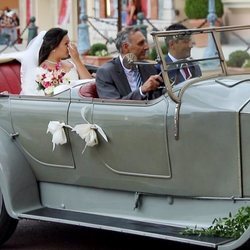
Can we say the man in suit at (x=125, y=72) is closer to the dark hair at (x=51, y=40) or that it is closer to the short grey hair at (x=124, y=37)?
the short grey hair at (x=124, y=37)

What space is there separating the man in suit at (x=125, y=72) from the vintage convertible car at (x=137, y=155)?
0.13 meters

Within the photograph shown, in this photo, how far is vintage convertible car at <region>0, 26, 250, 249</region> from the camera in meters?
5.54

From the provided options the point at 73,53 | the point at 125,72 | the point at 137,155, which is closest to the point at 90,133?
the point at 137,155

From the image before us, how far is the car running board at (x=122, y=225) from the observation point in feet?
17.9

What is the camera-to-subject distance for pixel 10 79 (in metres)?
7.64

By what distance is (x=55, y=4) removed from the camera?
30391mm

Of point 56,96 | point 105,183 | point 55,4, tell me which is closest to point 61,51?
Answer: point 56,96

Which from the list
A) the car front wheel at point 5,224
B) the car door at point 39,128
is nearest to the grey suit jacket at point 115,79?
the car door at point 39,128

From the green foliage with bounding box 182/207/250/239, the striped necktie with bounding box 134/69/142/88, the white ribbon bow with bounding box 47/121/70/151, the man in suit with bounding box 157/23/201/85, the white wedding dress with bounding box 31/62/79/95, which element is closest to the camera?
the green foliage with bounding box 182/207/250/239

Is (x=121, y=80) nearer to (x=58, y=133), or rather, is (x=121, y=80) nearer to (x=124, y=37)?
(x=124, y=37)

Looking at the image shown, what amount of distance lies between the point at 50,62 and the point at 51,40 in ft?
0.56

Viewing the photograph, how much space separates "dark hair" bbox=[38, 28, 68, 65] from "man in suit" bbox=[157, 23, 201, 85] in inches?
58.9

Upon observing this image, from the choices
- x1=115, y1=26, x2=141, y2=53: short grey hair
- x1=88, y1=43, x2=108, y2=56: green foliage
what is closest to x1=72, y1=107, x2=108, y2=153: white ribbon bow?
x1=115, y1=26, x2=141, y2=53: short grey hair

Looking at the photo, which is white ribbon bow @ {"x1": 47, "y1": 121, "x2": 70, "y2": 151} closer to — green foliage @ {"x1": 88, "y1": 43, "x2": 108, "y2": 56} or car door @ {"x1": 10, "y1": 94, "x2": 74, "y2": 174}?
car door @ {"x1": 10, "y1": 94, "x2": 74, "y2": 174}
